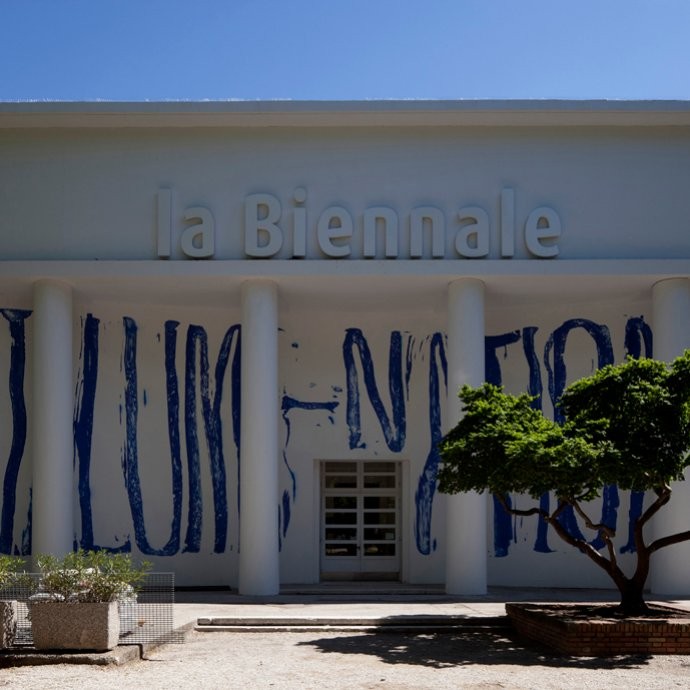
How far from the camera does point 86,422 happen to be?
72.4ft

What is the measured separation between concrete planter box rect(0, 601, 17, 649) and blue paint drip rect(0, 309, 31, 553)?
29.6 feet

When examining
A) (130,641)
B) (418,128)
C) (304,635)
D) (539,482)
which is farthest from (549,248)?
(130,641)

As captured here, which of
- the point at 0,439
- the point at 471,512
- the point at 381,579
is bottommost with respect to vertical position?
the point at 381,579

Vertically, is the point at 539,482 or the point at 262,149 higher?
the point at 262,149

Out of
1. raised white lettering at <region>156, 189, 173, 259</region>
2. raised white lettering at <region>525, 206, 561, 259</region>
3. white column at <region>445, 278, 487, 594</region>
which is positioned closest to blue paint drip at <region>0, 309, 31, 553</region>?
raised white lettering at <region>156, 189, 173, 259</region>

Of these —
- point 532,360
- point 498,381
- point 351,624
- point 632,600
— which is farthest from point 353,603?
point 532,360

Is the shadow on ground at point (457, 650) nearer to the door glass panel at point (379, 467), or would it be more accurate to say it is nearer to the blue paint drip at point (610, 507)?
the blue paint drip at point (610, 507)

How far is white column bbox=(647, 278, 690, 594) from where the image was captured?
63.7 feet

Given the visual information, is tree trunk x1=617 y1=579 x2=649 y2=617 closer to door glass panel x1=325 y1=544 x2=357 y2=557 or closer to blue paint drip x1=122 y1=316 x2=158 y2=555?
door glass panel x1=325 y1=544 x2=357 y2=557

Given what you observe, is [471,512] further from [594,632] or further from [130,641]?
[130,641]

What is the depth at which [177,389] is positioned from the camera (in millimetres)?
22469

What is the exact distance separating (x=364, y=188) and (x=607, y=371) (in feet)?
22.9

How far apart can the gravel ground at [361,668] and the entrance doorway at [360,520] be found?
8.19m

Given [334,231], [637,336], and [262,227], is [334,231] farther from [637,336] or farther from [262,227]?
[637,336]
